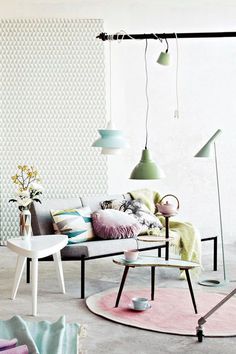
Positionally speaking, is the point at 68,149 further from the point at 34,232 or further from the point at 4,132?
the point at 34,232

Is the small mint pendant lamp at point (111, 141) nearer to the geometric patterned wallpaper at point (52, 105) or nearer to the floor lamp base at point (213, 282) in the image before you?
the floor lamp base at point (213, 282)

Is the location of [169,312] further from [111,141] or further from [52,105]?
[52,105]

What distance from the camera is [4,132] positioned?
29.7 feet

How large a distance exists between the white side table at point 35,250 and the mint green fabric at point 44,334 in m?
0.59

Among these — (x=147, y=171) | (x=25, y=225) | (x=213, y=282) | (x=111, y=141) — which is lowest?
(x=213, y=282)

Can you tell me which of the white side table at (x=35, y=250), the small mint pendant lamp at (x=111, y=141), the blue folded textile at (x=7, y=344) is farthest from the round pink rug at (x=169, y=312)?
the small mint pendant lamp at (x=111, y=141)

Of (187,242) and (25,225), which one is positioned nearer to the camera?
(25,225)

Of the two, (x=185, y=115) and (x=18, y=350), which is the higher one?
(x=185, y=115)

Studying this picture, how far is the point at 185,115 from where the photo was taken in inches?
368

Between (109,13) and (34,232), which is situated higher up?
(109,13)

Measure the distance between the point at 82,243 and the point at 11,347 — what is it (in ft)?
7.52

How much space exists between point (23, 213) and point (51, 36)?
361 cm

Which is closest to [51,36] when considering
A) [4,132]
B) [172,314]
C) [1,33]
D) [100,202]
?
[1,33]

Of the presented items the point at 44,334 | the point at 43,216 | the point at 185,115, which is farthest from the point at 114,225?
the point at 185,115
